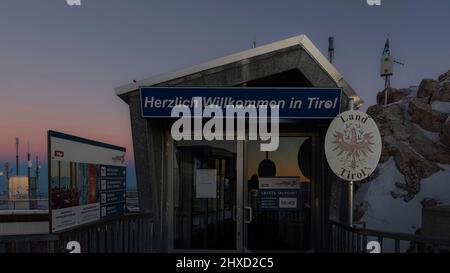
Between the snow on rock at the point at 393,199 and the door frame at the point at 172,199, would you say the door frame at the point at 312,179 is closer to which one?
the door frame at the point at 172,199

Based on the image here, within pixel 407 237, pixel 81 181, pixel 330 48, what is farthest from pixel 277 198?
pixel 330 48

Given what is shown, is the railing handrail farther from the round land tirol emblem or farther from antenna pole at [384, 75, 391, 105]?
antenna pole at [384, 75, 391, 105]

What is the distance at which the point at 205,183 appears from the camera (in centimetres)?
773

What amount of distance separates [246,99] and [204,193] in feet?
6.55

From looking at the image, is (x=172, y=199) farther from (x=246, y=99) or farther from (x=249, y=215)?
(x=246, y=99)

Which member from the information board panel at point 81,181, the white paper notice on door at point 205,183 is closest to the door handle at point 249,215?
the white paper notice on door at point 205,183

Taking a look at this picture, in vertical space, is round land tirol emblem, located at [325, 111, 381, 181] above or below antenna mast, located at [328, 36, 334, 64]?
below

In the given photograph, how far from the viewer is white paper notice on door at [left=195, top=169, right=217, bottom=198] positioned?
7.68 meters

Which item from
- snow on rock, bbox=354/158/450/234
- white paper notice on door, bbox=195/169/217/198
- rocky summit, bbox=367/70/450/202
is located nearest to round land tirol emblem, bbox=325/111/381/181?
white paper notice on door, bbox=195/169/217/198

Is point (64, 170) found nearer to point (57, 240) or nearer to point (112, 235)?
point (57, 240)

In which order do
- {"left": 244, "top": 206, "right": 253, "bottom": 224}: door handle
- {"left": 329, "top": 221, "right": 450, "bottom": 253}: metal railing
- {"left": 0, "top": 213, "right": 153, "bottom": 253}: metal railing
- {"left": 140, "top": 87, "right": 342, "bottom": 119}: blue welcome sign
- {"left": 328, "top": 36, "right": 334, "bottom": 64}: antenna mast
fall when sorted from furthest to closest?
{"left": 328, "top": 36, "right": 334, "bottom": 64}: antenna mast < {"left": 244, "top": 206, "right": 253, "bottom": 224}: door handle < {"left": 140, "top": 87, "right": 342, "bottom": 119}: blue welcome sign < {"left": 329, "top": 221, "right": 450, "bottom": 253}: metal railing < {"left": 0, "top": 213, "right": 153, "bottom": 253}: metal railing

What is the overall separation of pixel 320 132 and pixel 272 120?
3.24 feet

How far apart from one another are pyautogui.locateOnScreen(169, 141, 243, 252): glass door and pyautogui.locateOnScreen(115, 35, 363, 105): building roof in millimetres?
1308
